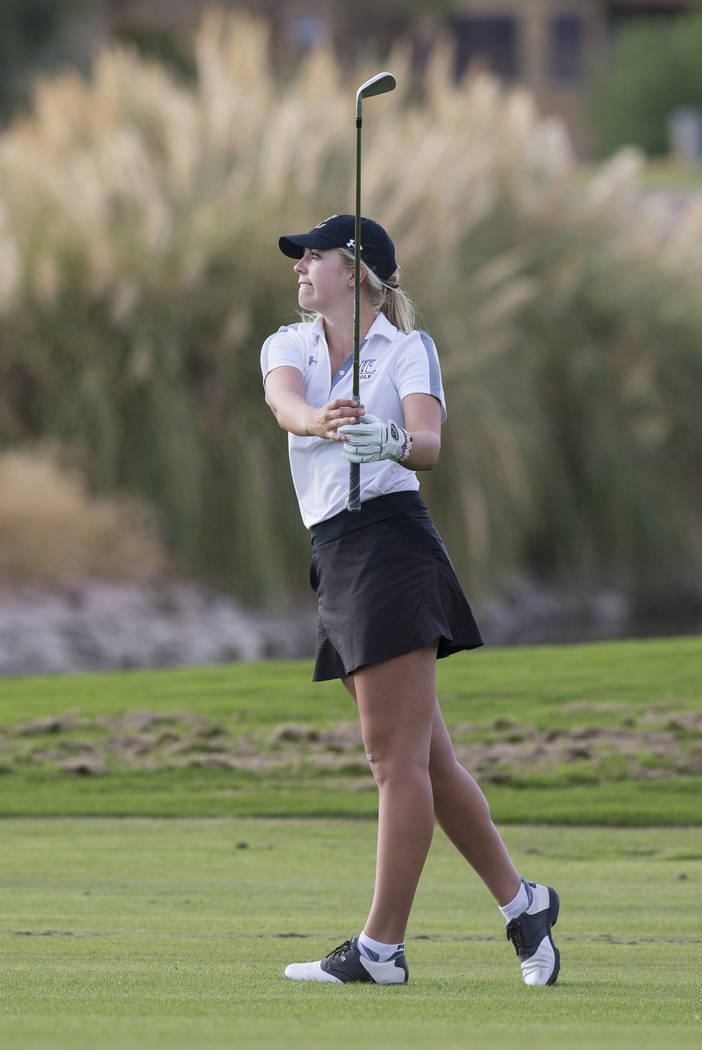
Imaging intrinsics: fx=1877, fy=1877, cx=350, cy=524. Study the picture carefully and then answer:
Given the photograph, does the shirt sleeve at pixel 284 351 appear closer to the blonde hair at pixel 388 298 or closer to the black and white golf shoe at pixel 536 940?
the blonde hair at pixel 388 298

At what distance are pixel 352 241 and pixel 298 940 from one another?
2003 millimetres

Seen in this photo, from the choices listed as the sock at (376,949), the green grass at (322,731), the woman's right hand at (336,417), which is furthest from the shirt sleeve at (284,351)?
the green grass at (322,731)

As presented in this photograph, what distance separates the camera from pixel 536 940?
15.0 feet

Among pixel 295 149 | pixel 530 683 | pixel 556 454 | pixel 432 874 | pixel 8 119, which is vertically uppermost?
pixel 8 119

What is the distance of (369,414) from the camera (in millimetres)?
4367

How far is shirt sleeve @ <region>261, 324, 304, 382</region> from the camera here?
179 inches

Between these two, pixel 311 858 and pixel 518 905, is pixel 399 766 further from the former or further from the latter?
pixel 311 858

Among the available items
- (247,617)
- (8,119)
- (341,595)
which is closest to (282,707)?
(247,617)

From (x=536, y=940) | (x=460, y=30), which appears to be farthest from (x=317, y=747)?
(x=460, y=30)

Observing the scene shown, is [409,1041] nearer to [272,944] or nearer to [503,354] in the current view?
[272,944]

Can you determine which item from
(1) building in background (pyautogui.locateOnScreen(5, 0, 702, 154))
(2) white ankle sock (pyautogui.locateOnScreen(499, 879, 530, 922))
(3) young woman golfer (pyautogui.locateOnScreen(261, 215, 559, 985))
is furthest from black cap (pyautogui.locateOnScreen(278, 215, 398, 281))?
(1) building in background (pyautogui.locateOnScreen(5, 0, 702, 154))

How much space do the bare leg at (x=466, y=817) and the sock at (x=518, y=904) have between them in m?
0.01

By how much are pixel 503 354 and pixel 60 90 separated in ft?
16.8

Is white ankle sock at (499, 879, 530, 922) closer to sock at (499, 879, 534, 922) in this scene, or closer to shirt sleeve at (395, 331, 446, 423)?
sock at (499, 879, 534, 922)
